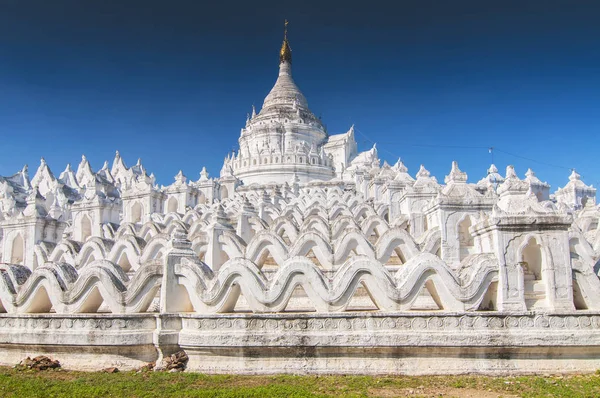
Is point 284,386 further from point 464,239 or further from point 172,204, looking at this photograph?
point 172,204

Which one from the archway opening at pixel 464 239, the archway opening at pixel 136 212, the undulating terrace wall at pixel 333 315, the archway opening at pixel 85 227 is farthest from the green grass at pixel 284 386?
the archway opening at pixel 136 212

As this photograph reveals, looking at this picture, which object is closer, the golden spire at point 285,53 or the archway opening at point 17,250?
the archway opening at point 17,250

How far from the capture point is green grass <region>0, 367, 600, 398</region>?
20.8 ft

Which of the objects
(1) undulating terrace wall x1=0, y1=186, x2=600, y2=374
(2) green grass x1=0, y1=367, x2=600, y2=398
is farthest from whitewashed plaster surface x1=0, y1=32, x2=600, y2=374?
(2) green grass x1=0, y1=367, x2=600, y2=398

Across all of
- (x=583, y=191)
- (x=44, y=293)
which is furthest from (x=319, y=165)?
(x=44, y=293)

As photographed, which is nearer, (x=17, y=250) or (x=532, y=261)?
(x=532, y=261)

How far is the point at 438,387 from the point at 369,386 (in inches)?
37.6

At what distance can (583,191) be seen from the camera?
39.9 m

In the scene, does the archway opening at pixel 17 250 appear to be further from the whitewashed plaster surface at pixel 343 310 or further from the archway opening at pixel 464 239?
the archway opening at pixel 464 239

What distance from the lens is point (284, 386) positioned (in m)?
6.59

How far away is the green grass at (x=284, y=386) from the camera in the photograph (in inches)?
250

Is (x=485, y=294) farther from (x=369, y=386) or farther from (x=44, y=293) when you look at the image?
(x=44, y=293)

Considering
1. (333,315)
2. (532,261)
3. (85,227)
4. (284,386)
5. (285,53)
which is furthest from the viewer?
(285,53)

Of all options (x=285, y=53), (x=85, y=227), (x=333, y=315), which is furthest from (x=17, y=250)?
(x=285, y=53)
